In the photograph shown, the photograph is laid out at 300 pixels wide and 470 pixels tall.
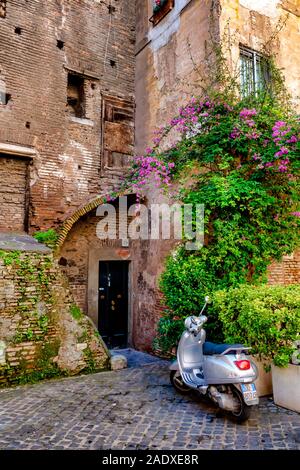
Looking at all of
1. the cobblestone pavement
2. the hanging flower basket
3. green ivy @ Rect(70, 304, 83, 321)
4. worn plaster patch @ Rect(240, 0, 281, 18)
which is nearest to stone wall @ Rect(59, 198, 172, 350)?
green ivy @ Rect(70, 304, 83, 321)

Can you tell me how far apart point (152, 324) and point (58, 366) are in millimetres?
3076

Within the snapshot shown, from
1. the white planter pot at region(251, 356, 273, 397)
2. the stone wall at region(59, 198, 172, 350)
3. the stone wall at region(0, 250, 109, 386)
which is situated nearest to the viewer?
the white planter pot at region(251, 356, 273, 397)

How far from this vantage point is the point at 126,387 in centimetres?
593

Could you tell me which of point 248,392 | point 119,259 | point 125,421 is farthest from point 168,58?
point 125,421

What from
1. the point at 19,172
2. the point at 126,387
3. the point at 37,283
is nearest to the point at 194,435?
the point at 126,387

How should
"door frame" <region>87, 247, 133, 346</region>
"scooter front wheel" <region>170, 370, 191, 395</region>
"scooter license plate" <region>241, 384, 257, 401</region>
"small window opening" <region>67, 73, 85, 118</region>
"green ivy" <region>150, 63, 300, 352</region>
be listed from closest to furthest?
1. "scooter license plate" <region>241, 384, 257, 401</region>
2. "scooter front wheel" <region>170, 370, 191, 395</region>
3. "green ivy" <region>150, 63, 300, 352</region>
4. "door frame" <region>87, 247, 133, 346</region>
5. "small window opening" <region>67, 73, 85, 118</region>

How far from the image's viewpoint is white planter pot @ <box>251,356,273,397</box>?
535cm

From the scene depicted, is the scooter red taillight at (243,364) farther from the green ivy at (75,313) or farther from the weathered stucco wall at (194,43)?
the weathered stucco wall at (194,43)

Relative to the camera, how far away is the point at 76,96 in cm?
946

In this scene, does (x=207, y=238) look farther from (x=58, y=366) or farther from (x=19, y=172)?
(x=19, y=172)

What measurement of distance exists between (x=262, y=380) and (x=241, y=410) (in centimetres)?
121

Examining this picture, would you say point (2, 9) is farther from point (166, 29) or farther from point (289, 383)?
point (289, 383)

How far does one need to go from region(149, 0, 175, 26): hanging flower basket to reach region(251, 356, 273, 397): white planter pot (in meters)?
8.51

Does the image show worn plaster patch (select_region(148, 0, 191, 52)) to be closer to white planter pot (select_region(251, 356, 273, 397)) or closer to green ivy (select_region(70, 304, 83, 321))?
green ivy (select_region(70, 304, 83, 321))
